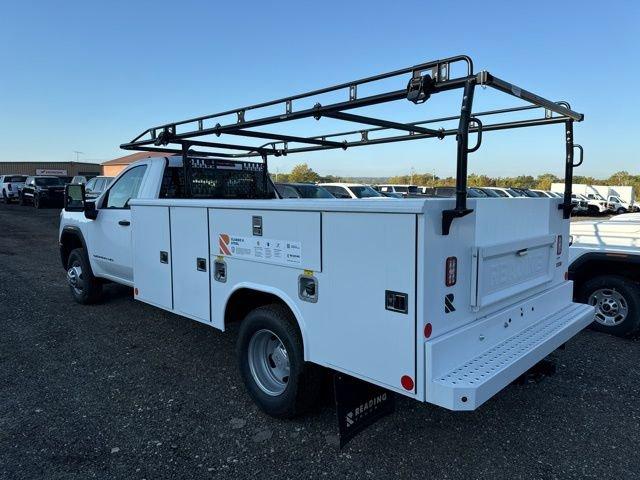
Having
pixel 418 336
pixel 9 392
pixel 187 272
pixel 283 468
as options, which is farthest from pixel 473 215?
pixel 9 392

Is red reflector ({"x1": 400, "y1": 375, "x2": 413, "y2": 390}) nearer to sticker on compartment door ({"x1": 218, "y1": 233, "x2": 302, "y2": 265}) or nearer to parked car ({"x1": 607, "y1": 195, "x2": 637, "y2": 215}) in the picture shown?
sticker on compartment door ({"x1": 218, "y1": 233, "x2": 302, "y2": 265})

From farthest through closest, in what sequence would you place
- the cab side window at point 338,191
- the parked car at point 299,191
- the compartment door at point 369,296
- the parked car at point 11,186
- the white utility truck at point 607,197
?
the white utility truck at point 607,197 < the parked car at point 11,186 < the cab side window at point 338,191 < the parked car at point 299,191 < the compartment door at point 369,296

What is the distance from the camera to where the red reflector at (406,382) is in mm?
2559

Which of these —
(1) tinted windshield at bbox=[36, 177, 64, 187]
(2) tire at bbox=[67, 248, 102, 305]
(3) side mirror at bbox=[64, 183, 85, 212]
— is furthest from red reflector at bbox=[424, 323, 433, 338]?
(1) tinted windshield at bbox=[36, 177, 64, 187]

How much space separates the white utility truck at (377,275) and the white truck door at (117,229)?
0.58m

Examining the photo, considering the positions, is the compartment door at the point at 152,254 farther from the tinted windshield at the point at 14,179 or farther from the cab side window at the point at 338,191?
the tinted windshield at the point at 14,179

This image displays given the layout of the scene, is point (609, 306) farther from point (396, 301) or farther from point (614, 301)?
point (396, 301)

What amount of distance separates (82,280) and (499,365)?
5.77 m

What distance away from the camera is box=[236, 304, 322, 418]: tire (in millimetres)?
3252

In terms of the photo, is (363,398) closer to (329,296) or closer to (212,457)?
(329,296)

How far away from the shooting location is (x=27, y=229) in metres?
17.4

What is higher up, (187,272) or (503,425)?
(187,272)

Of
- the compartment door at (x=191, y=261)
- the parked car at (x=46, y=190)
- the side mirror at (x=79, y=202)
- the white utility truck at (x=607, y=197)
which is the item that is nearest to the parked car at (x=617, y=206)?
the white utility truck at (x=607, y=197)

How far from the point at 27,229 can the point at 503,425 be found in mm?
18503
